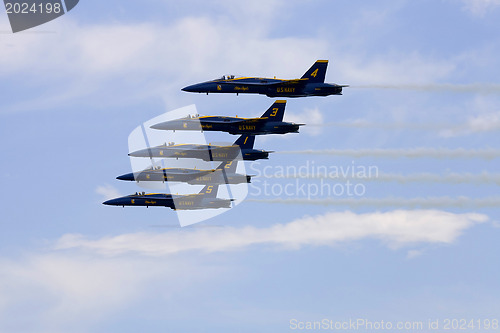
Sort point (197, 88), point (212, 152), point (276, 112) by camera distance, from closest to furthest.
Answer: point (276, 112)
point (197, 88)
point (212, 152)

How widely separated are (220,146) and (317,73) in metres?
23.7

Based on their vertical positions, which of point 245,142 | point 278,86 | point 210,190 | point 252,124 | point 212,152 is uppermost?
point 278,86

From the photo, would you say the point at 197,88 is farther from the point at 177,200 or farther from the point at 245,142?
the point at 177,200

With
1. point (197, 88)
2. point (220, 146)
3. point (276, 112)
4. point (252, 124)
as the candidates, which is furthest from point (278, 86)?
point (220, 146)

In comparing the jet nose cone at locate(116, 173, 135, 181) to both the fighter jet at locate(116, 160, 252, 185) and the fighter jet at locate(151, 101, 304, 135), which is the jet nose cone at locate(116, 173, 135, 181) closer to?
the fighter jet at locate(116, 160, 252, 185)

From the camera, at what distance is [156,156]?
167m

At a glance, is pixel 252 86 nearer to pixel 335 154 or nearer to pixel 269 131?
pixel 269 131

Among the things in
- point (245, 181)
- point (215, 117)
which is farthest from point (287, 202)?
point (215, 117)

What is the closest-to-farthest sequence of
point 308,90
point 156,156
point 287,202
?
point 308,90
point 287,202
point 156,156

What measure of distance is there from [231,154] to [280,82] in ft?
56.7

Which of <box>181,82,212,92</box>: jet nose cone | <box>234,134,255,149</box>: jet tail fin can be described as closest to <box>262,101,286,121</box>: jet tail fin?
<box>234,134,255,149</box>: jet tail fin

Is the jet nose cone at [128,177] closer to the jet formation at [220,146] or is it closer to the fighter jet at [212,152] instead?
the jet formation at [220,146]

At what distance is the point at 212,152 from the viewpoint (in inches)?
6235

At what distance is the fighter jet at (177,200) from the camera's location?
165 meters
